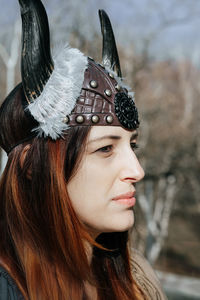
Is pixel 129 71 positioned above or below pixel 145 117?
above

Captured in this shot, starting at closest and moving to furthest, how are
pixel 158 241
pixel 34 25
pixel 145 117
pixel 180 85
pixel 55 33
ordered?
1. pixel 34 25
2. pixel 55 33
3. pixel 158 241
4. pixel 145 117
5. pixel 180 85

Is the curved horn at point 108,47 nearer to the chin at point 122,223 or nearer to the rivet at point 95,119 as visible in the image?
the rivet at point 95,119

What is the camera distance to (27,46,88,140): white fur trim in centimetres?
131

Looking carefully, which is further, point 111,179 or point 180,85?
point 180,85

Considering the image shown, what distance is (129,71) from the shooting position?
23.0ft

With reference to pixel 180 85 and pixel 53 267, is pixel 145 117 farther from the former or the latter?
pixel 53 267

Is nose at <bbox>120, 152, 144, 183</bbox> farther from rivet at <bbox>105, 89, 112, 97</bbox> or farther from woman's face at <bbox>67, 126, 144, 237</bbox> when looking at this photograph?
rivet at <bbox>105, 89, 112, 97</bbox>

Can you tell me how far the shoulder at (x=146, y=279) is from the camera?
1633mm

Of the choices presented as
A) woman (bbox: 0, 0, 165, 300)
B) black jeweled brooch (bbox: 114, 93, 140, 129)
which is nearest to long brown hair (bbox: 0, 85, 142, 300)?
woman (bbox: 0, 0, 165, 300)

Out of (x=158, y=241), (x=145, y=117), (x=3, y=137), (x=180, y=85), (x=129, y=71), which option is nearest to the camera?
(x=3, y=137)

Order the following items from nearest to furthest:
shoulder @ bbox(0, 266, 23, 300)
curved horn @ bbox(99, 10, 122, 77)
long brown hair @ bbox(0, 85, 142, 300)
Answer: shoulder @ bbox(0, 266, 23, 300) → long brown hair @ bbox(0, 85, 142, 300) → curved horn @ bbox(99, 10, 122, 77)

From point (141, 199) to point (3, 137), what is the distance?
284 inches

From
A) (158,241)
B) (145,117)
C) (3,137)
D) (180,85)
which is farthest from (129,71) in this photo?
(3,137)

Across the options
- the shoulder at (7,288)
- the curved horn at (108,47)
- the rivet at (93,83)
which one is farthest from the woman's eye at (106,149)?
Answer: the shoulder at (7,288)
